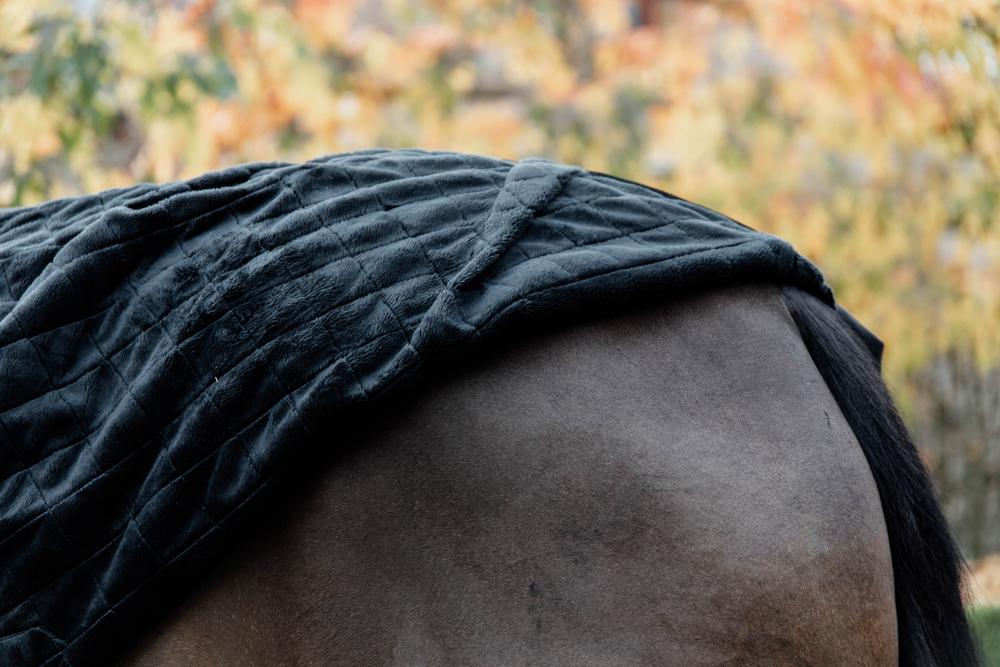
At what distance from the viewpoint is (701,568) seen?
2.94ft

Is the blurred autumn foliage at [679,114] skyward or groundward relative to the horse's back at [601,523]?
groundward

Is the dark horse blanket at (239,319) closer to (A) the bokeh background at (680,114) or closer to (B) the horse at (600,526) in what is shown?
(B) the horse at (600,526)

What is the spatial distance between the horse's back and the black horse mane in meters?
0.07

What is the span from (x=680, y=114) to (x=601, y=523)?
4.92 meters

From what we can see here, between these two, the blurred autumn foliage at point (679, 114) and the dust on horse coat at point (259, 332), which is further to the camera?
the blurred autumn foliage at point (679, 114)

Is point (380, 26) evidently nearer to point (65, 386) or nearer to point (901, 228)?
point (901, 228)

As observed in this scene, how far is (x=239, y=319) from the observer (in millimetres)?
1036

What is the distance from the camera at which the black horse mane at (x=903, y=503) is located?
41.8 inches

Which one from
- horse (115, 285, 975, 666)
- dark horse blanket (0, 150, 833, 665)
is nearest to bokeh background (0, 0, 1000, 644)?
dark horse blanket (0, 150, 833, 665)

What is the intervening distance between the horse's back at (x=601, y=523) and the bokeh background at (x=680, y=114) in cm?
291

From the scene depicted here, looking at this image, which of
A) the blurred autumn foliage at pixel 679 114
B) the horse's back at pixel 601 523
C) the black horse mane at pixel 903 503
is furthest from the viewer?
the blurred autumn foliage at pixel 679 114

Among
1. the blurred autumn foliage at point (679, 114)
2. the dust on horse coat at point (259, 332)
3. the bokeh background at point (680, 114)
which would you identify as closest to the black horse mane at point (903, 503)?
the dust on horse coat at point (259, 332)

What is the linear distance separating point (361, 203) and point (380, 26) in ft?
22.0

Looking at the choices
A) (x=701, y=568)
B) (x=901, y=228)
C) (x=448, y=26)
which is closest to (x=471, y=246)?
(x=701, y=568)
